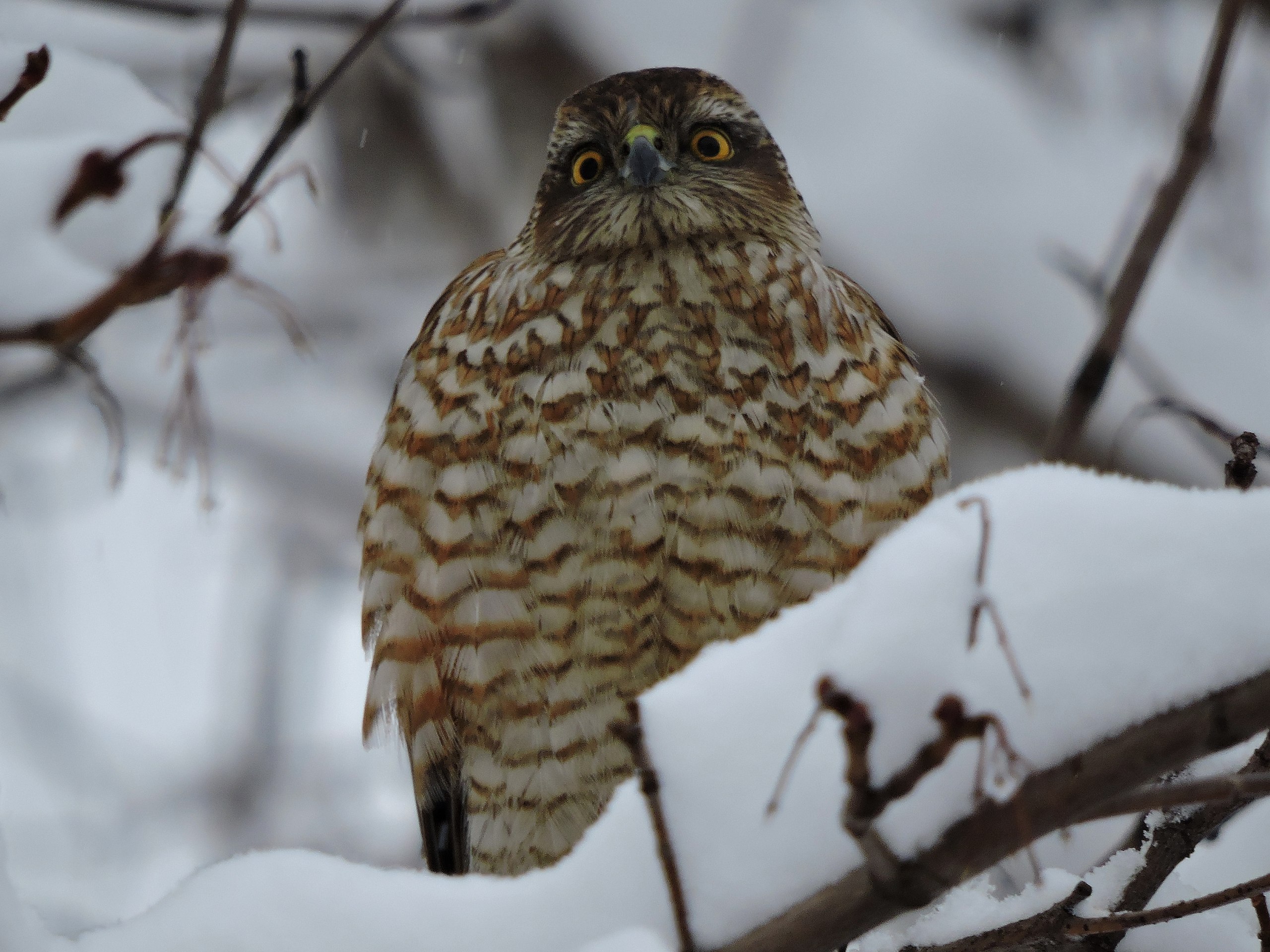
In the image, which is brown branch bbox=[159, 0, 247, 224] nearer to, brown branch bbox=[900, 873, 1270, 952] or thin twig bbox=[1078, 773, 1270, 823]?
thin twig bbox=[1078, 773, 1270, 823]

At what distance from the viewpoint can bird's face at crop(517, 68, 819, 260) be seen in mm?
3170

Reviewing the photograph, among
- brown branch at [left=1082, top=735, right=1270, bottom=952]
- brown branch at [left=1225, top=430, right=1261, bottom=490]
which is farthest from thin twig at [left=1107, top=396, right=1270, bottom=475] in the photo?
brown branch at [left=1082, top=735, right=1270, bottom=952]

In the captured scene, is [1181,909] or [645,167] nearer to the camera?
[1181,909]

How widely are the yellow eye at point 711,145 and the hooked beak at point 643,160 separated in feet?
0.42

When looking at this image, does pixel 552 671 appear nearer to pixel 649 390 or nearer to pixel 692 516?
pixel 692 516

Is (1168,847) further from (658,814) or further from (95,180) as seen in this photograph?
(95,180)

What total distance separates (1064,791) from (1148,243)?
528 mm

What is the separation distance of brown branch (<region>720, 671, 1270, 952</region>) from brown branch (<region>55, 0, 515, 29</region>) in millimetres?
1516

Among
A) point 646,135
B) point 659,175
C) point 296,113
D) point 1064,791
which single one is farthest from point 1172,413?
point 646,135

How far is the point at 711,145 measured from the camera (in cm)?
349

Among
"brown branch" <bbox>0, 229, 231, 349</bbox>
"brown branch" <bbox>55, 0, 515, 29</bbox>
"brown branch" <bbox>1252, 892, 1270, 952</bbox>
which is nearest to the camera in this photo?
"brown branch" <bbox>0, 229, 231, 349</bbox>

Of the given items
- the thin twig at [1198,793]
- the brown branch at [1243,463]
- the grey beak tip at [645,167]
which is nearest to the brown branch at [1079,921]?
the thin twig at [1198,793]

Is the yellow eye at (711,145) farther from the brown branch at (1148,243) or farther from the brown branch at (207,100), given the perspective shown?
the brown branch at (1148,243)

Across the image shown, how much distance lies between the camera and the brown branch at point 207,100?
5.57ft
